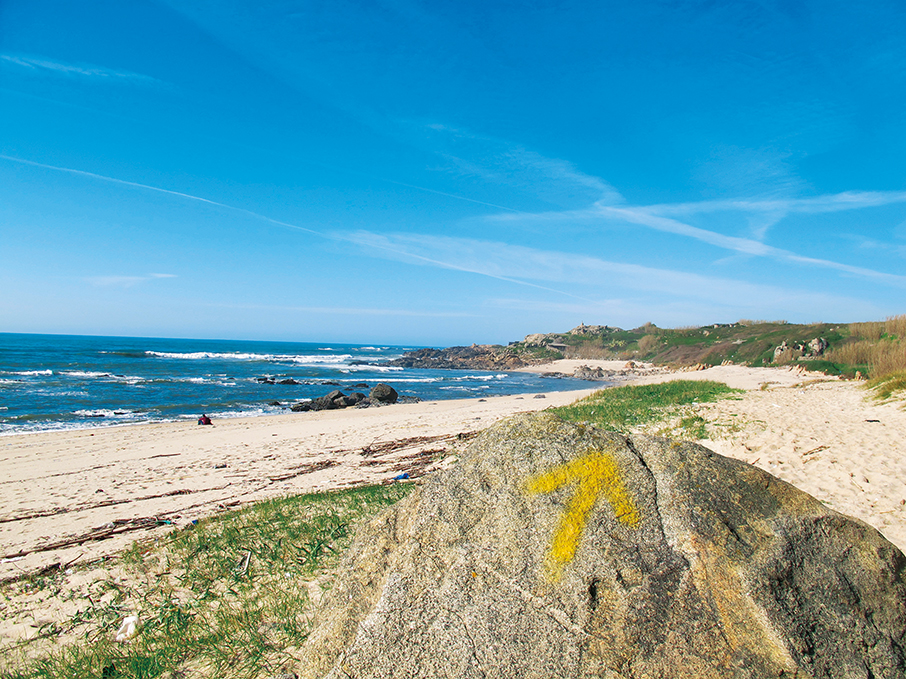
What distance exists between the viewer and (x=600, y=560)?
265 cm

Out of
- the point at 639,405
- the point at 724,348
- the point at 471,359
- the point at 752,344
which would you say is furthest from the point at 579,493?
the point at 471,359

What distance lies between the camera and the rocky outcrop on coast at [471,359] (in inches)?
2694

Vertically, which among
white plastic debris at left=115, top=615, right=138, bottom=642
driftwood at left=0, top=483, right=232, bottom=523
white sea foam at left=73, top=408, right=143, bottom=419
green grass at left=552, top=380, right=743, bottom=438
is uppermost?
green grass at left=552, top=380, right=743, bottom=438

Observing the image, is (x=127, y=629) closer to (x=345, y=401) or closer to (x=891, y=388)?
(x=891, y=388)

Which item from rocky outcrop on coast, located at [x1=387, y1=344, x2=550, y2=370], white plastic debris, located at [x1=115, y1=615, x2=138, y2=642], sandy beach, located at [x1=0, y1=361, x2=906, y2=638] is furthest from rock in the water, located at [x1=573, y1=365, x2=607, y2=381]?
white plastic debris, located at [x1=115, y1=615, x2=138, y2=642]

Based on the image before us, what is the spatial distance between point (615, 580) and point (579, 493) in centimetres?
53

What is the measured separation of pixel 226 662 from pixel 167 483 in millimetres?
7756

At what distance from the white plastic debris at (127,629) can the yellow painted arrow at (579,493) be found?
10.6ft

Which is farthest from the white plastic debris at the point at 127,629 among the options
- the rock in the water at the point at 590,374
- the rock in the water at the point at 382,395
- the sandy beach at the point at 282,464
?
the rock in the water at the point at 590,374

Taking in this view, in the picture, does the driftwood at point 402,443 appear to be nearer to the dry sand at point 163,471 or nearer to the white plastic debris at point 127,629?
the dry sand at point 163,471

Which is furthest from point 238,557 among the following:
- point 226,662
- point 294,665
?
point 294,665

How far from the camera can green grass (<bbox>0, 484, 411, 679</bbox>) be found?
3.12m

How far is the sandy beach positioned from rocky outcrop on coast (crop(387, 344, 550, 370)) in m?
51.6

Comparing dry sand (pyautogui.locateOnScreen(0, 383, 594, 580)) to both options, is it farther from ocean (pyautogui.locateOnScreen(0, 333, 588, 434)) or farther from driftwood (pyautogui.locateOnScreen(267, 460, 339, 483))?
ocean (pyautogui.locateOnScreen(0, 333, 588, 434))
